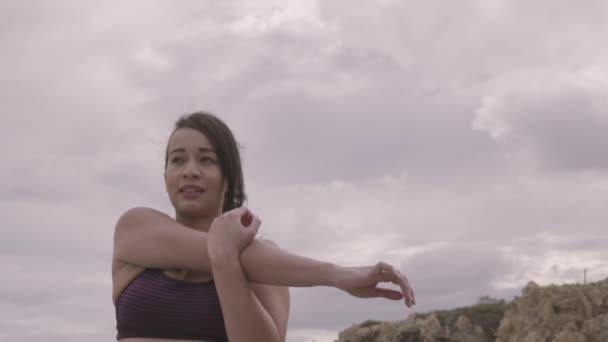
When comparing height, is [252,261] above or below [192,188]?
below

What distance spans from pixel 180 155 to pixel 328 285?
1.02m

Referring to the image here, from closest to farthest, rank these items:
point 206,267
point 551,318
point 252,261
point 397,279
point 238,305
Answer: point 397,279 < point 238,305 < point 252,261 < point 206,267 < point 551,318

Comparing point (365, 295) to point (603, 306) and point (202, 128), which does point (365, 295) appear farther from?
point (603, 306)

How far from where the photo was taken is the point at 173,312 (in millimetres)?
4082

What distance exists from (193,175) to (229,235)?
0.44 m

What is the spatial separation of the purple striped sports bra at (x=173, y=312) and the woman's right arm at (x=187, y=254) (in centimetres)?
11

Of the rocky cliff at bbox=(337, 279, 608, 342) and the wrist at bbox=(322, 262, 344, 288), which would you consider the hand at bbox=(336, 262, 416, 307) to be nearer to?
the wrist at bbox=(322, 262, 344, 288)

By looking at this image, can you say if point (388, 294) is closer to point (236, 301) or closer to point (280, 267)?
point (280, 267)

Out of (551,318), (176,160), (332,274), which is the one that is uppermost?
(551,318)

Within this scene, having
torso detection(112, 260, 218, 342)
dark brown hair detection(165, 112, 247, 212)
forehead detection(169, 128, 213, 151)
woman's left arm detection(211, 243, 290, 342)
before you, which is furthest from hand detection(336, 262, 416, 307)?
forehead detection(169, 128, 213, 151)

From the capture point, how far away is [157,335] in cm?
408

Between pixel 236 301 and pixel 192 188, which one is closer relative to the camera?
pixel 236 301

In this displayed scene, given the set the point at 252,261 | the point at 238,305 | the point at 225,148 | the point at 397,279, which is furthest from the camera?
the point at 225,148

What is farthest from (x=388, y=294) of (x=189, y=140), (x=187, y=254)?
(x=189, y=140)
